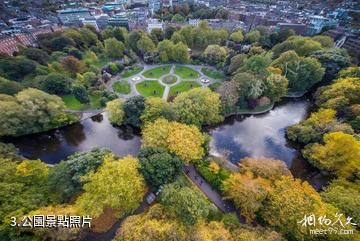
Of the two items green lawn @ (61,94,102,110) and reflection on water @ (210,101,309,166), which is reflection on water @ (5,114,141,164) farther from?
reflection on water @ (210,101,309,166)

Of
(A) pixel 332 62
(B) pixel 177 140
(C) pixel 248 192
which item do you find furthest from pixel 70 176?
(A) pixel 332 62

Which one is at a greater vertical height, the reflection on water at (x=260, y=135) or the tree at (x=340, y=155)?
the tree at (x=340, y=155)

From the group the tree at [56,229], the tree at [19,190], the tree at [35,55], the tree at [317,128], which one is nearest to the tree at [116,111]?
the tree at [19,190]

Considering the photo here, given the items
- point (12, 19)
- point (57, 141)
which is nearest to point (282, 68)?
point (57, 141)

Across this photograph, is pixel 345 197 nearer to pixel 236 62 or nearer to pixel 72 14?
pixel 236 62

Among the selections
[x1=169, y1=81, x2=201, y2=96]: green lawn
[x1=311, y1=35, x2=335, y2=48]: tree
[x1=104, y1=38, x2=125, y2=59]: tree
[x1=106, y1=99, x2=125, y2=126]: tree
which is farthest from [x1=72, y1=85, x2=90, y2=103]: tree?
[x1=311, y1=35, x2=335, y2=48]: tree

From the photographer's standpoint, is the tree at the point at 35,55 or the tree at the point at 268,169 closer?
the tree at the point at 268,169

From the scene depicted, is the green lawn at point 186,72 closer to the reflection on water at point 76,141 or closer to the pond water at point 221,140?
the pond water at point 221,140

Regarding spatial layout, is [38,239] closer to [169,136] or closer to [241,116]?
[169,136]
